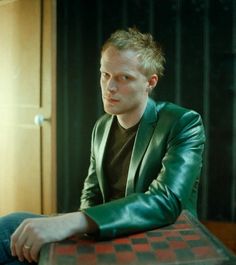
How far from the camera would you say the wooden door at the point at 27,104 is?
93.7 inches

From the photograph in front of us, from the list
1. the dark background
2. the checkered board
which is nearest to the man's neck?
the checkered board

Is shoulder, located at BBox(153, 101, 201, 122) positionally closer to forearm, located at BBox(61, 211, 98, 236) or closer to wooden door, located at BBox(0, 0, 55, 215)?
forearm, located at BBox(61, 211, 98, 236)

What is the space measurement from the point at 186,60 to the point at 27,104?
110cm

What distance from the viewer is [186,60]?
104 inches

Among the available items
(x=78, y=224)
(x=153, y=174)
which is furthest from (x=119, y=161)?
(x=78, y=224)

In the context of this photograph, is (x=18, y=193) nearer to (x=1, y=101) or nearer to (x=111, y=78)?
(x=1, y=101)

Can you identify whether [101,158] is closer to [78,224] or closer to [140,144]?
[140,144]

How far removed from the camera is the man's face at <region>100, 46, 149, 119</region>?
51.4 inches

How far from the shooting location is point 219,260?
2.39ft

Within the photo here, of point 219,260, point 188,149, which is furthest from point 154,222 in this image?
point 188,149

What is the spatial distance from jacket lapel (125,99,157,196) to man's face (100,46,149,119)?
0.23 feet

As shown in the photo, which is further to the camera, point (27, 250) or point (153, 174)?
point (153, 174)

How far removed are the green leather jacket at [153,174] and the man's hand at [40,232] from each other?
40 millimetres

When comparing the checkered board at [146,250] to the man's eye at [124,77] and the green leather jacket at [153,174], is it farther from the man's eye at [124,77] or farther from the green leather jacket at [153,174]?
the man's eye at [124,77]
